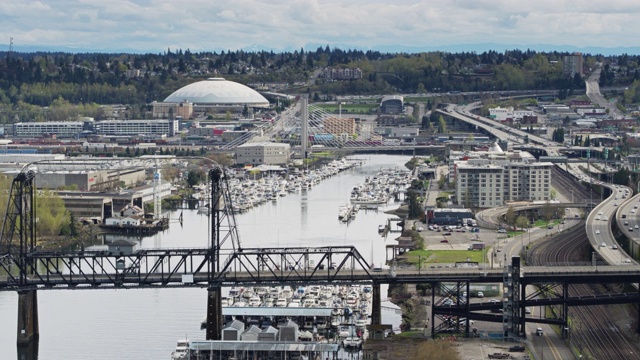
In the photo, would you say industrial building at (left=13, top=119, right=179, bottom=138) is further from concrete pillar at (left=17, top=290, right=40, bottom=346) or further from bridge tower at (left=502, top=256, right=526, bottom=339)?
bridge tower at (left=502, top=256, right=526, bottom=339)

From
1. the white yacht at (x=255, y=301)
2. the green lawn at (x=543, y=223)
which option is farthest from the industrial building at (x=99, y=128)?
the white yacht at (x=255, y=301)

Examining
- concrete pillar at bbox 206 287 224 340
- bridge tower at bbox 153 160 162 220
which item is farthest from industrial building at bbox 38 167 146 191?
concrete pillar at bbox 206 287 224 340

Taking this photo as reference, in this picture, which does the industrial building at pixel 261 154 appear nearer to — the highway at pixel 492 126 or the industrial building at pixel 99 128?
the highway at pixel 492 126

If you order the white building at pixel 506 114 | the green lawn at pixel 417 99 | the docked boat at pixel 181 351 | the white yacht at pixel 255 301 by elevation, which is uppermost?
the green lawn at pixel 417 99

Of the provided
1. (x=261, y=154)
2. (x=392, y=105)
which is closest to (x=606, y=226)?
(x=261, y=154)

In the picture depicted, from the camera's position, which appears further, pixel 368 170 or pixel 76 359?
pixel 368 170

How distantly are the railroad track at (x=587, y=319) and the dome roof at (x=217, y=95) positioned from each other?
35277 mm

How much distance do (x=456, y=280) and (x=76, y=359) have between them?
453 cm

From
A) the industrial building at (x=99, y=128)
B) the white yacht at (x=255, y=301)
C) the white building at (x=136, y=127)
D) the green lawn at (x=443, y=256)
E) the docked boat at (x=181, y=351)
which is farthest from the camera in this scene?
the white building at (x=136, y=127)

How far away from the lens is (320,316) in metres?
18.2

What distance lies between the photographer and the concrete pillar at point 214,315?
17016 mm

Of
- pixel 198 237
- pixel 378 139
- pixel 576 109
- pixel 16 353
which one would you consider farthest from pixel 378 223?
pixel 576 109

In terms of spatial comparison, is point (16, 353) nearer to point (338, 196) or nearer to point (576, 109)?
point (338, 196)

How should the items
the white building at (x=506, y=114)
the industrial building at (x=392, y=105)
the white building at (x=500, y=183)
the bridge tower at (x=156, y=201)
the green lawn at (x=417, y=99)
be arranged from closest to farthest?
the bridge tower at (x=156, y=201) < the white building at (x=500, y=183) < the white building at (x=506, y=114) < the industrial building at (x=392, y=105) < the green lawn at (x=417, y=99)
